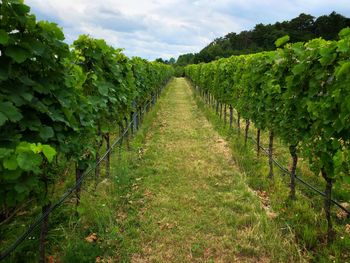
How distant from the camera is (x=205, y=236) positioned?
17.7 ft

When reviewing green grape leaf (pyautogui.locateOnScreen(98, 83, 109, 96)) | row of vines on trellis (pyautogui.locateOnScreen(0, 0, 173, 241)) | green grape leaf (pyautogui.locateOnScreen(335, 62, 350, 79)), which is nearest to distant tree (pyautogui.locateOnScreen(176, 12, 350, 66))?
green grape leaf (pyautogui.locateOnScreen(98, 83, 109, 96))

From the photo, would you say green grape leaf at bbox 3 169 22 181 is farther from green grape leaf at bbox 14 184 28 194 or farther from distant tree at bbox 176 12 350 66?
distant tree at bbox 176 12 350 66

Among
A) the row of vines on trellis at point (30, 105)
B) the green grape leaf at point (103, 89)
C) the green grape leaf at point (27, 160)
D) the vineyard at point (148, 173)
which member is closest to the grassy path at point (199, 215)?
the vineyard at point (148, 173)

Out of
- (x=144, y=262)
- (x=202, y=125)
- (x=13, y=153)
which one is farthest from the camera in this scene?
(x=202, y=125)

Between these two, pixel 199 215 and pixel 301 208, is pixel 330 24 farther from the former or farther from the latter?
pixel 199 215

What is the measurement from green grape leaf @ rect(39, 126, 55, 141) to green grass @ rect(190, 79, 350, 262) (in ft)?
12.5

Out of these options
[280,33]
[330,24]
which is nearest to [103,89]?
[330,24]

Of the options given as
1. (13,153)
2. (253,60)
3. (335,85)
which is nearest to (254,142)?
(253,60)

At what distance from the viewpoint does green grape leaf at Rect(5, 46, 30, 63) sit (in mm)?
2830

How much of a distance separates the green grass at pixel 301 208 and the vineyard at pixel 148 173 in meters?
0.02

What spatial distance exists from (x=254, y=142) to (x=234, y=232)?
5.89 meters

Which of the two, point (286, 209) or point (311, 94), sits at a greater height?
point (311, 94)

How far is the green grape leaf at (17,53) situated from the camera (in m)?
2.83

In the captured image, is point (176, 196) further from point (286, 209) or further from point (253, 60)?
point (253, 60)
